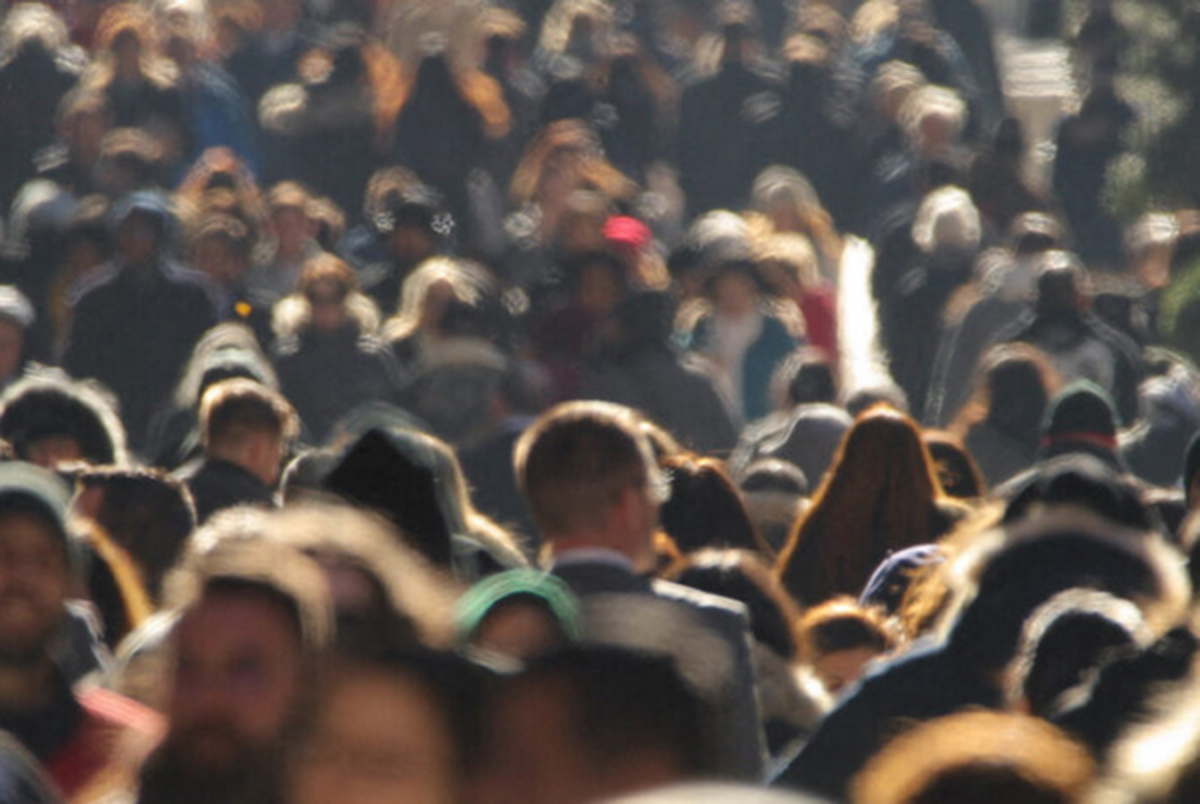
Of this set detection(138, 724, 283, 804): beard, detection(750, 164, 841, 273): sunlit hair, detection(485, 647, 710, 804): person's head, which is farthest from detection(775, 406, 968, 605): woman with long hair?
detection(750, 164, 841, 273): sunlit hair

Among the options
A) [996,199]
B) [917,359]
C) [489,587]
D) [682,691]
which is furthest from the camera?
[996,199]

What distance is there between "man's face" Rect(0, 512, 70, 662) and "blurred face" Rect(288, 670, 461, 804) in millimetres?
1275

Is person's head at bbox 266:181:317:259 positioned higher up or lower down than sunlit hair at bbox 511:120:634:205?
higher up

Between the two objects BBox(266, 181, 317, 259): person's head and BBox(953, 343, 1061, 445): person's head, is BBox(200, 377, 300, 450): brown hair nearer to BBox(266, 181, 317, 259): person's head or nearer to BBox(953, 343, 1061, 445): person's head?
BBox(953, 343, 1061, 445): person's head

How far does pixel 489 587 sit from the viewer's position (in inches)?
218

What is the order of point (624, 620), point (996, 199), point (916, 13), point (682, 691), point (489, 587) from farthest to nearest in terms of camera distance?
point (916, 13) < point (996, 199) < point (489, 587) < point (624, 620) < point (682, 691)

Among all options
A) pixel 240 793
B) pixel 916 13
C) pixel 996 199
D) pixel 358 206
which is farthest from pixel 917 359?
pixel 240 793

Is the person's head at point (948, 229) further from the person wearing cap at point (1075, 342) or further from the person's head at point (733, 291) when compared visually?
the person wearing cap at point (1075, 342)

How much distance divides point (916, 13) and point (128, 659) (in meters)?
17.9

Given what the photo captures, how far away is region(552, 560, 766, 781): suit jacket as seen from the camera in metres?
4.51

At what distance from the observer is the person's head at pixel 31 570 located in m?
5.61

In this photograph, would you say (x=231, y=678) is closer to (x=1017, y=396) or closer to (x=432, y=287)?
(x=1017, y=396)

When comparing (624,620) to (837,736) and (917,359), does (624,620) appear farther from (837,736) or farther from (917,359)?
(917,359)

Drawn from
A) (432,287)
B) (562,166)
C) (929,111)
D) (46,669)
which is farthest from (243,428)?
(929,111)
